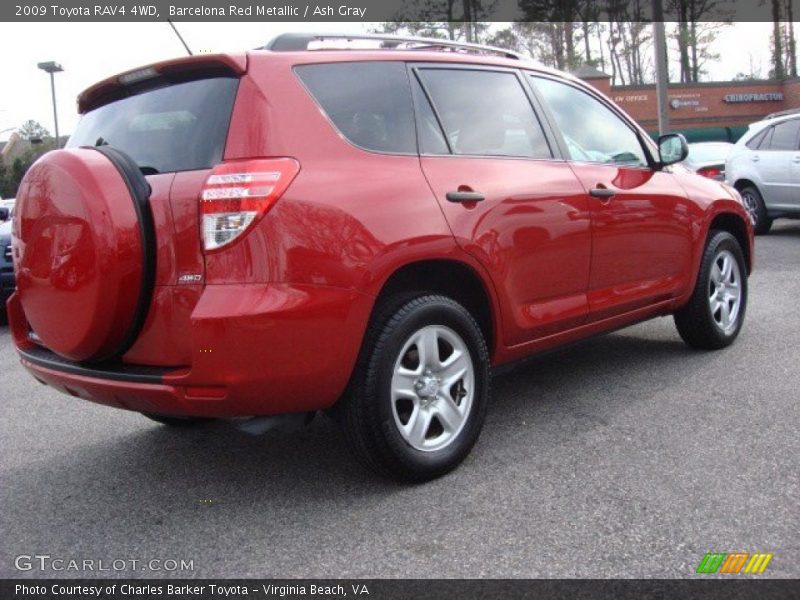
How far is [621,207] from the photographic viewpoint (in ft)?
13.7

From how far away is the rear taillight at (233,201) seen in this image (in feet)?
8.82

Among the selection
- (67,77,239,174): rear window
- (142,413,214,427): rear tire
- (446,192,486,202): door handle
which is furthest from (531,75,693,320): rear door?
(142,413,214,427): rear tire

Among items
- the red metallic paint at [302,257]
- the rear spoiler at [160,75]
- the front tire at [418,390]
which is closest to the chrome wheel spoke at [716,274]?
the red metallic paint at [302,257]

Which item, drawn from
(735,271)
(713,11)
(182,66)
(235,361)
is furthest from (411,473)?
(713,11)

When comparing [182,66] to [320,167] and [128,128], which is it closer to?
[128,128]

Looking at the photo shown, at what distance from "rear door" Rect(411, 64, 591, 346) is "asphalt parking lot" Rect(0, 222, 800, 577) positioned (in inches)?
25.0

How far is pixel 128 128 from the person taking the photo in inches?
127

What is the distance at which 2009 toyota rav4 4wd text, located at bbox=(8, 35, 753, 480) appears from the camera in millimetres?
2711

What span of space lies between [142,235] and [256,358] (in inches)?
23.7

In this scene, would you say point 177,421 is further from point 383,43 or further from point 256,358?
point 383,43

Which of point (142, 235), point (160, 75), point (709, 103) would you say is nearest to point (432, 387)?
point (142, 235)

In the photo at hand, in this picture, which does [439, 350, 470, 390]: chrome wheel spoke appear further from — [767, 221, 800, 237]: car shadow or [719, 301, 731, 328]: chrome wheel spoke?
[767, 221, 800, 237]: car shadow

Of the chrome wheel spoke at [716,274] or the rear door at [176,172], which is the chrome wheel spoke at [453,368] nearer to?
the rear door at [176,172]

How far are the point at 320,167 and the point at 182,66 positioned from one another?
0.71 m
